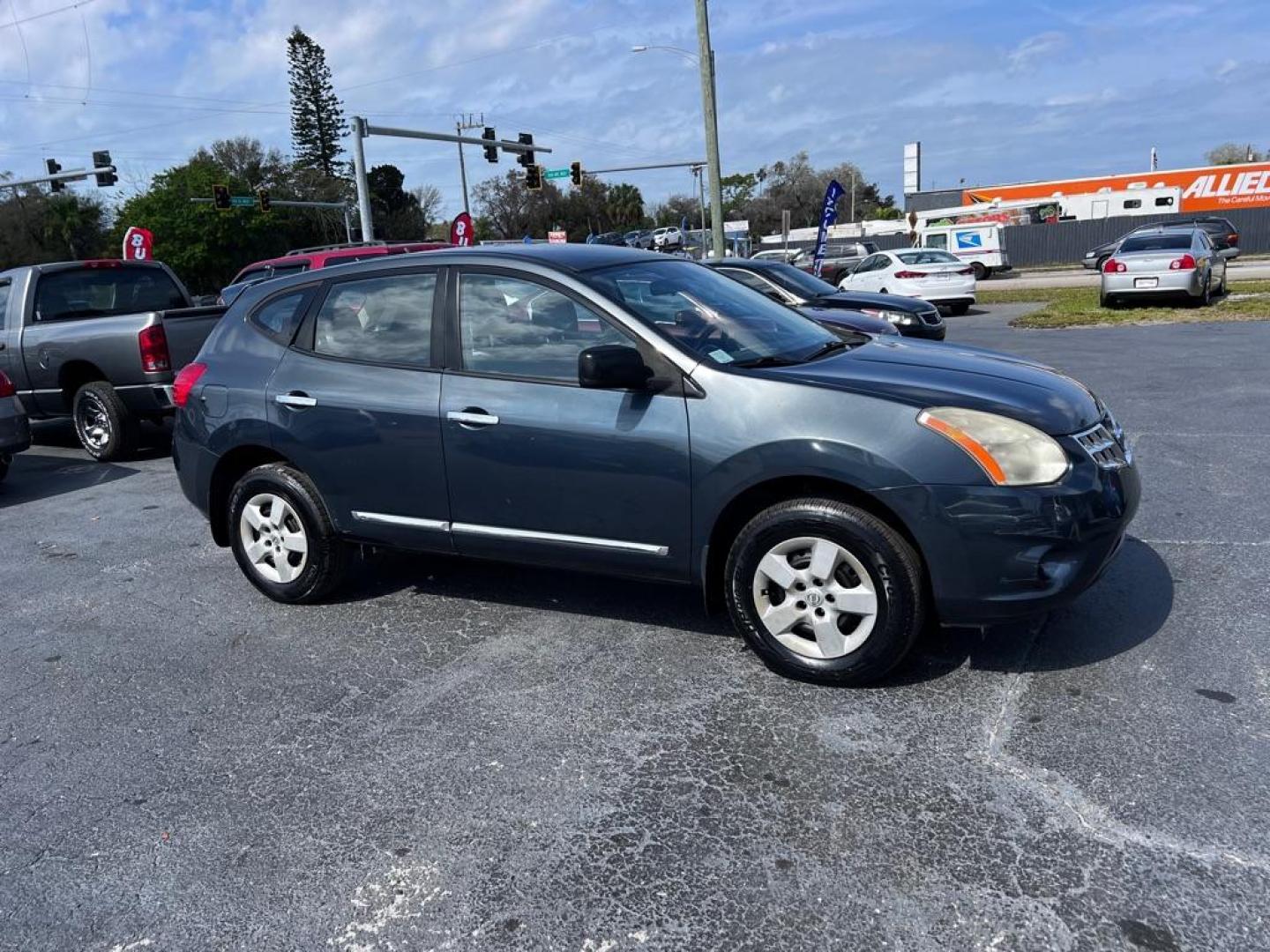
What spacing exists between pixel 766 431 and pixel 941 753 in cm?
130

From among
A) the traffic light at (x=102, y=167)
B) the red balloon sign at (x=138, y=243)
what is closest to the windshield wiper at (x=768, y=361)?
the red balloon sign at (x=138, y=243)

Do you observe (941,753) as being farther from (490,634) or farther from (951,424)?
(490,634)

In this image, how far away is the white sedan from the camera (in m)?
20.7

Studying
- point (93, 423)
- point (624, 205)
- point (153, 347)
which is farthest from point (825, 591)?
point (624, 205)

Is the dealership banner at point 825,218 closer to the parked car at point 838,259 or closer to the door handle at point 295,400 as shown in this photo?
the parked car at point 838,259

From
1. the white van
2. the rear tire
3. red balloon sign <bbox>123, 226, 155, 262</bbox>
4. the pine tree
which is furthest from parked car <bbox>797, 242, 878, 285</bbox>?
the pine tree

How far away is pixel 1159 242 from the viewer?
1850cm

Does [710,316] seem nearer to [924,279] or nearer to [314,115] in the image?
[924,279]

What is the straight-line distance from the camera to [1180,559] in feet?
16.5

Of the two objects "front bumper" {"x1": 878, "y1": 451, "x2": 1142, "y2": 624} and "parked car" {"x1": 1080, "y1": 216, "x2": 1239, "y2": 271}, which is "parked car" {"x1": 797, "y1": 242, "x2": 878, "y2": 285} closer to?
"parked car" {"x1": 1080, "y1": 216, "x2": 1239, "y2": 271}

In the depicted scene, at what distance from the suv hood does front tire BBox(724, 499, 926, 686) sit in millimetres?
493

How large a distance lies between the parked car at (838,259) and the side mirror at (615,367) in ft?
75.8

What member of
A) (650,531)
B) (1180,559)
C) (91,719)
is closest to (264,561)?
(91,719)

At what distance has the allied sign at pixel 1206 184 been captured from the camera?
4484 centimetres
